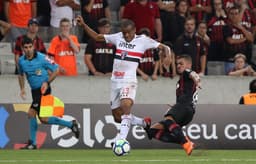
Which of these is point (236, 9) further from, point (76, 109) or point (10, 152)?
point (10, 152)

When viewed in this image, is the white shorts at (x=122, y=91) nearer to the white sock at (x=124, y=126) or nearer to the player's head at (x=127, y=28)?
the white sock at (x=124, y=126)

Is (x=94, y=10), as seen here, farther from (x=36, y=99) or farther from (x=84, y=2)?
(x=36, y=99)

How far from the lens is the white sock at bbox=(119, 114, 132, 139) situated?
1503 centimetres

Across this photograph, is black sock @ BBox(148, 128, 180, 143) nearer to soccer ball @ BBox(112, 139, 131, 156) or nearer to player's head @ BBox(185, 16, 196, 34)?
soccer ball @ BBox(112, 139, 131, 156)

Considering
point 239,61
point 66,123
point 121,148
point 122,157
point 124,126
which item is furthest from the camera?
point 239,61

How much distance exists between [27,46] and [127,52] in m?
2.25

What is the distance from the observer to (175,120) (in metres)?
15.3

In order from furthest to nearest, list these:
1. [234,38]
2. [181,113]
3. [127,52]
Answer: [234,38] < [127,52] < [181,113]

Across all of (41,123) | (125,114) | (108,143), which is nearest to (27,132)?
(41,123)

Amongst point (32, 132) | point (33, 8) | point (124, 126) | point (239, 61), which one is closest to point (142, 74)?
point (239, 61)

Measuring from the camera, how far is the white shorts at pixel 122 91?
15.6m

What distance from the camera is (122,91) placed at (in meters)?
15.6

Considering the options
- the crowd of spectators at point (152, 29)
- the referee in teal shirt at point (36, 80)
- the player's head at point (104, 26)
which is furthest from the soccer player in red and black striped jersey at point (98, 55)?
the referee in teal shirt at point (36, 80)

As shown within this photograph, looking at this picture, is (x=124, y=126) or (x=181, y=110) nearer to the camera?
(x=124, y=126)
